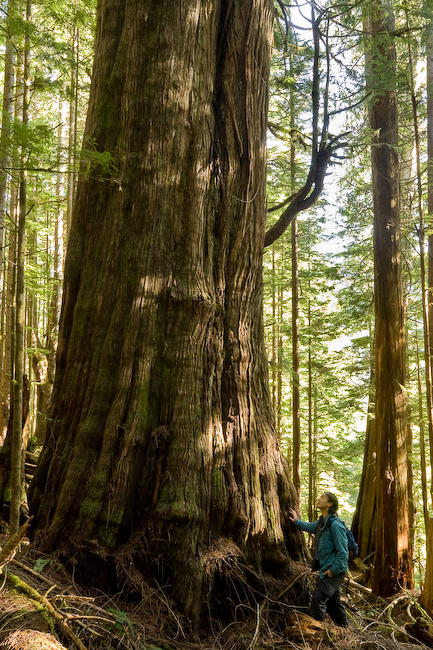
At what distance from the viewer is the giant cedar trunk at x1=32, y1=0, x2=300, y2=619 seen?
11.9 feet

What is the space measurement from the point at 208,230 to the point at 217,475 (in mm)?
2234

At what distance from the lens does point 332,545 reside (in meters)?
4.27

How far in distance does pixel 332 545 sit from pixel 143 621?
1.92 meters

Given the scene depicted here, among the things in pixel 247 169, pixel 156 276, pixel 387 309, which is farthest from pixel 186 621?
pixel 387 309

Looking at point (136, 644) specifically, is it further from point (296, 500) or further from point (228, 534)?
point (296, 500)

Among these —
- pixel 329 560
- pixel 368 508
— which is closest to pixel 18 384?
pixel 329 560

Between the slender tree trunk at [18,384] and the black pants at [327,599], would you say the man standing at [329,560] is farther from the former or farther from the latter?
the slender tree trunk at [18,384]

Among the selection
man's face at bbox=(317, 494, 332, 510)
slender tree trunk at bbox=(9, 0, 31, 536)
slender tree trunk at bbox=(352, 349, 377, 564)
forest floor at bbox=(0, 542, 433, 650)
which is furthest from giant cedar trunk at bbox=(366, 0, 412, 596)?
slender tree trunk at bbox=(9, 0, 31, 536)

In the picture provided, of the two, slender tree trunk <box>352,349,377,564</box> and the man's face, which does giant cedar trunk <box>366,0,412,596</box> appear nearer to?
slender tree trunk <box>352,349,377,564</box>

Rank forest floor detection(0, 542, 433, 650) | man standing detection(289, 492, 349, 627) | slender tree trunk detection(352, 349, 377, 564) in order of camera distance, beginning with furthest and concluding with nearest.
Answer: slender tree trunk detection(352, 349, 377, 564) → man standing detection(289, 492, 349, 627) → forest floor detection(0, 542, 433, 650)

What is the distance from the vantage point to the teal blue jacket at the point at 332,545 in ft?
13.3

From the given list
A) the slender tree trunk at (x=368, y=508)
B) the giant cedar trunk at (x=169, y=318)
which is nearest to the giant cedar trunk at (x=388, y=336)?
the slender tree trunk at (x=368, y=508)

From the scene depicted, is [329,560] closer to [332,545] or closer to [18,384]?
[332,545]

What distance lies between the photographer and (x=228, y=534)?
3842 mm
